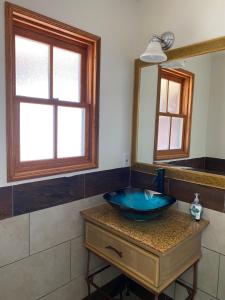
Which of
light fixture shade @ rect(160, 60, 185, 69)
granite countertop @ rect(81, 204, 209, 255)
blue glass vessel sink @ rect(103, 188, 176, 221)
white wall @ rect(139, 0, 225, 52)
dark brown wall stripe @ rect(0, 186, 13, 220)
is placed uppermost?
white wall @ rect(139, 0, 225, 52)

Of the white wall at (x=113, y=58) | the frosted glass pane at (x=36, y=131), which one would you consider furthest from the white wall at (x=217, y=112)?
the frosted glass pane at (x=36, y=131)

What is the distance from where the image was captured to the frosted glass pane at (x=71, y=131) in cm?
168

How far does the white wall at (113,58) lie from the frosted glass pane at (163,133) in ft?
0.91

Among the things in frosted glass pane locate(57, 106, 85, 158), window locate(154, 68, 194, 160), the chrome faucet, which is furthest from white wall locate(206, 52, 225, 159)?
frosted glass pane locate(57, 106, 85, 158)

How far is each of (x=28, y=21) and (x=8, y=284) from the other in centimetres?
161

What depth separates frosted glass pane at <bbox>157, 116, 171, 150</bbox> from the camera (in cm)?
188

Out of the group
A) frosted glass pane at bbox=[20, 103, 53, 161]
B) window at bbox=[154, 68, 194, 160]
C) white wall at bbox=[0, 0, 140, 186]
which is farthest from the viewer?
window at bbox=[154, 68, 194, 160]

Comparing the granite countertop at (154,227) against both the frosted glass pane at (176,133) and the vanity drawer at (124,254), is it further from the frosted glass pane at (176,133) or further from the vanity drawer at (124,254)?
the frosted glass pane at (176,133)

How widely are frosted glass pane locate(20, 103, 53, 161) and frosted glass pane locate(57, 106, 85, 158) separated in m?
0.08

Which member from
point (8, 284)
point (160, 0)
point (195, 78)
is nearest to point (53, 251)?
point (8, 284)

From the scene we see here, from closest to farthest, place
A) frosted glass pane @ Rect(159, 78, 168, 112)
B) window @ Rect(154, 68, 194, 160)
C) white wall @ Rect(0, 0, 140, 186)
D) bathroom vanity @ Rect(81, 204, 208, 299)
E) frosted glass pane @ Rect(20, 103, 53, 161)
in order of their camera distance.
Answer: bathroom vanity @ Rect(81, 204, 208, 299)
frosted glass pane @ Rect(20, 103, 53, 161)
white wall @ Rect(0, 0, 140, 186)
window @ Rect(154, 68, 194, 160)
frosted glass pane @ Rect(159, 78, 168, 112)

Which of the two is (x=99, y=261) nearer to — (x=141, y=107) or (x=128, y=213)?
(x=128, y=213)

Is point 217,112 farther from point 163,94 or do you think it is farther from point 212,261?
point 212,261

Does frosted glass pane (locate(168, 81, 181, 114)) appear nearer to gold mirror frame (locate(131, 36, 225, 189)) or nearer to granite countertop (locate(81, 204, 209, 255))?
gold mirror frame (locate(131, 36, 225, 189))
